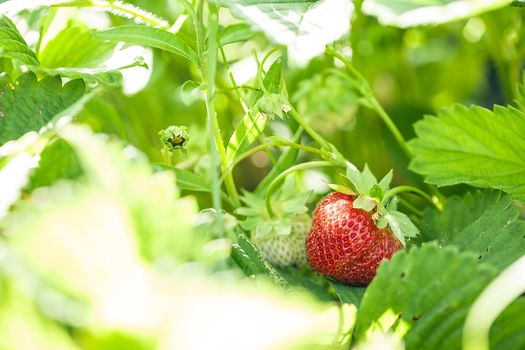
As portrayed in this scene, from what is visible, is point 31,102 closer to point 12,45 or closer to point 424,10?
point 12,45

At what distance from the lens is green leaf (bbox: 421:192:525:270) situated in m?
0.66

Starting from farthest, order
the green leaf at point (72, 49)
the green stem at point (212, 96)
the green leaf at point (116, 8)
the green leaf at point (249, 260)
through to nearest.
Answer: the green leaf at point (72, 49) → the green leaf at point (116, 8) → the green leaf at point (249, 260) → the green stem at point (212, 96)

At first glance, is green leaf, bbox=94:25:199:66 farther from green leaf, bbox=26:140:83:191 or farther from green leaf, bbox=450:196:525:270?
green leaf, bbox=450:196:525:270

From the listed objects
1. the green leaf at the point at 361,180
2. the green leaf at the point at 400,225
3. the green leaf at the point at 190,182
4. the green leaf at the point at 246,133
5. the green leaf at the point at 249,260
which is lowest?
the green leaf at the point at 400,225

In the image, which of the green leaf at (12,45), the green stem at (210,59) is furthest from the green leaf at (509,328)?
the green leaf at (12,45)

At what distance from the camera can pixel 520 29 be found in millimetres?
1146

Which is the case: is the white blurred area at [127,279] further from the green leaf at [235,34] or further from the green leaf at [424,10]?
the green leaf at [235,34]

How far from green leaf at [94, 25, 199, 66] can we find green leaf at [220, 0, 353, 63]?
0.08 m

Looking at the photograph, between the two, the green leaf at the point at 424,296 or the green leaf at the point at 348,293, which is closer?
the green leaf at the point at 424,296

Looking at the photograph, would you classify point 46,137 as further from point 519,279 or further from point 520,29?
point 520,29

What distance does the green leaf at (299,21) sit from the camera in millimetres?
598

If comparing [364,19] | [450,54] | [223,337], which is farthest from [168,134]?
[450,54]

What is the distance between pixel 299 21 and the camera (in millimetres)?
653

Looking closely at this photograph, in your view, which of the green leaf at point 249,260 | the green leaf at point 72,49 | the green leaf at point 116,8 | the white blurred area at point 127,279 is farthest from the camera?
the green leaf at point 72,49
